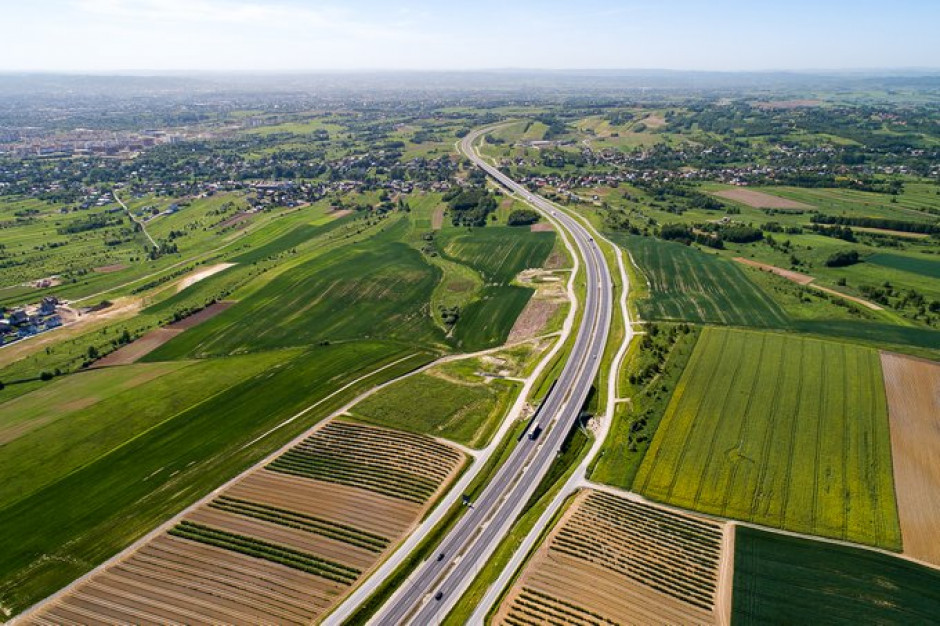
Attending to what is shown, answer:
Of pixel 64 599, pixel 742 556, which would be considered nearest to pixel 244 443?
pixel 64 599

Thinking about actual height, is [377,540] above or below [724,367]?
below

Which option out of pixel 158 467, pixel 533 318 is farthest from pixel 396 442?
pixel 533 318

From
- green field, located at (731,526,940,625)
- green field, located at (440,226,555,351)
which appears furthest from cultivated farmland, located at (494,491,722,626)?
green field, located at (440,226,555,351)

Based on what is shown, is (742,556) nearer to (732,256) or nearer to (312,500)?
(312,500)

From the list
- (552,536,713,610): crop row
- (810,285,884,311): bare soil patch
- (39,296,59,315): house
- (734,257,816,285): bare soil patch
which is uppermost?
(734,257,816,285): bare soil patch

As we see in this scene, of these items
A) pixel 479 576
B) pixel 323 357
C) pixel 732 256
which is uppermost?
pixel 732 256

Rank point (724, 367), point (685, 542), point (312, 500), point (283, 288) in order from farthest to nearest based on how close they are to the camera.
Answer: point (283, 288), point (724, 367), point (312, 500), point (685, 542)

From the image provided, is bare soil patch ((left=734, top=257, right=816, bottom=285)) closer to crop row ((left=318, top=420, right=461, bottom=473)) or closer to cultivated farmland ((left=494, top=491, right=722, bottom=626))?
cultivated farmland ((left=494, top=491, right=722, bottom=626))
